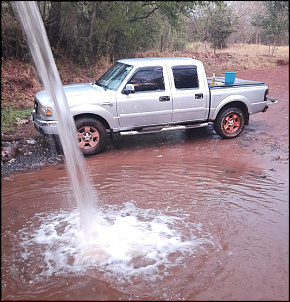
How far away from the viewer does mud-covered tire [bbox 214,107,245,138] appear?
732 cm

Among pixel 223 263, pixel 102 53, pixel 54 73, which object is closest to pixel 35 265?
pixel 223 263

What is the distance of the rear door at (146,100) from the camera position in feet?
21.3

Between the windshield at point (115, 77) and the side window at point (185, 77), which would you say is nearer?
the windshield at point (115, 77)

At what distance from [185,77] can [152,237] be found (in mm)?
4115

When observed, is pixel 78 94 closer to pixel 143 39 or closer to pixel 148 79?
pixel 148 79

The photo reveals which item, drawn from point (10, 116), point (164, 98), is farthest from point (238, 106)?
point (10, 116)

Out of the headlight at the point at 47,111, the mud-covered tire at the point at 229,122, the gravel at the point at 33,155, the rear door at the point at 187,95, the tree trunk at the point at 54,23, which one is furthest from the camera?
the mud-covered tire at the point at 229,122

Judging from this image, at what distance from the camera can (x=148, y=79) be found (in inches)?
262

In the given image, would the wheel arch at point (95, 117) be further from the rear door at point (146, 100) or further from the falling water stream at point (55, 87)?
the falling water stream at point (55, 87)

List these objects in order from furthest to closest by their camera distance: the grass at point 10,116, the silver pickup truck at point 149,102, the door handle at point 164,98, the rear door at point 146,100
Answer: the grass at point 10,116, the door handle at point 164,98, the rear door at point 146,100, the silver pickup truck at point 149,102

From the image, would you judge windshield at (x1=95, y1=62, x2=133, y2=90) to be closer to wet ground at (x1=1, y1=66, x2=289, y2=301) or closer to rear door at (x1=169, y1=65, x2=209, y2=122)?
rear door at (x1=169, y1=65, x2=209, y2=122)

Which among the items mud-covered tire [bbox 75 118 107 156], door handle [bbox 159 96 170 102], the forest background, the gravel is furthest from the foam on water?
the forest background

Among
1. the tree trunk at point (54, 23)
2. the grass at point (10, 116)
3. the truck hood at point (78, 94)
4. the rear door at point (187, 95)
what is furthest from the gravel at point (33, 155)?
the rear door at point (187, 95)

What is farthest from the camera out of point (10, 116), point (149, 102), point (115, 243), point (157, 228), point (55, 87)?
point (10, 116)
